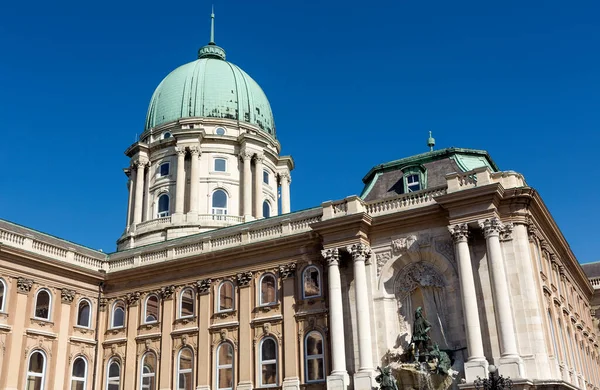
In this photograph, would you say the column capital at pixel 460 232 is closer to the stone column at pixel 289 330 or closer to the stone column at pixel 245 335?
the stone column at pixel 289 330

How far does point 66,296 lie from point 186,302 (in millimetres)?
6652

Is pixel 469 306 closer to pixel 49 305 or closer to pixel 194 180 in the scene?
pixel 49 305

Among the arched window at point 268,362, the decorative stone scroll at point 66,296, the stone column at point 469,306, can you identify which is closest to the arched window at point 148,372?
the decorative stone scroll at point 66,296

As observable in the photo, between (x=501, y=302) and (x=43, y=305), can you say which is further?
(x=43, y=305)

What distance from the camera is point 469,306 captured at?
2794 centimetres

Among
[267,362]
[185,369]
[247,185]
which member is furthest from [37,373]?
[247,185]

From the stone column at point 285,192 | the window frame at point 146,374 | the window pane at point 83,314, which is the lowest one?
the window frame at point 146,374

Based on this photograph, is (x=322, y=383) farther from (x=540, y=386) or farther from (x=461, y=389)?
(x=540, y=386)

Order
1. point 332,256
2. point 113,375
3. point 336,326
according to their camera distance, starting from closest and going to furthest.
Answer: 1. point 336,326
2. point 332,256
3. point 113,375

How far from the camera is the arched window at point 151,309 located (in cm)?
3762

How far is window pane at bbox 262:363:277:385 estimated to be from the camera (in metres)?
33.0

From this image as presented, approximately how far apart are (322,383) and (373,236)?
7407 millimetres

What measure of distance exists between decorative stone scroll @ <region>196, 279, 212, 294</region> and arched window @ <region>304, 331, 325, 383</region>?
6.76 metres

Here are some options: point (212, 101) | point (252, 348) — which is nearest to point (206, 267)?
point (252, 348)
